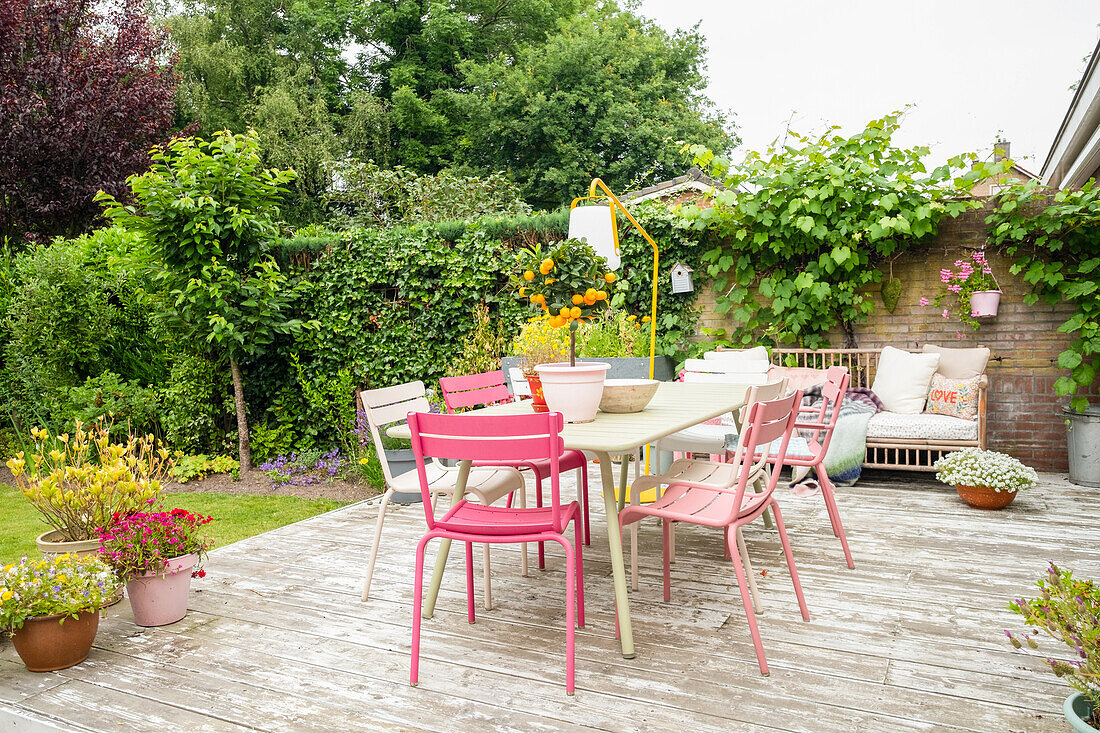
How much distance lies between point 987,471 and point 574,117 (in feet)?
42.5

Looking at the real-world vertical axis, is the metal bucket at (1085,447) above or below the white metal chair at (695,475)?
below

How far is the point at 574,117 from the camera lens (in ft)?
50.6

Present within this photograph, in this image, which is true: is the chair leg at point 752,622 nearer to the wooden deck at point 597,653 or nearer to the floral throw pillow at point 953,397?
the wooden deck at point 597,653

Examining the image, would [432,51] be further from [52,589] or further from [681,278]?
[52,589]

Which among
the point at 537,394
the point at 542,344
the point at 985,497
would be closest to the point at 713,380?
the point at 542,344

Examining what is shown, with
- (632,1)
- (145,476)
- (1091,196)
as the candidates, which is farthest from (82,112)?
(632,1)

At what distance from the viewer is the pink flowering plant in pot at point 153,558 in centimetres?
266

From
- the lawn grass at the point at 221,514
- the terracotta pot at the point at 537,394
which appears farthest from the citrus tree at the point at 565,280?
the lawn grass at the point at 221,514

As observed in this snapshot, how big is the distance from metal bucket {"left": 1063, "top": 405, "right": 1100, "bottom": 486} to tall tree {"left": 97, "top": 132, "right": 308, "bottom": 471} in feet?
19.2

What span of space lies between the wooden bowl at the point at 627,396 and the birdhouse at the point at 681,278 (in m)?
3.09

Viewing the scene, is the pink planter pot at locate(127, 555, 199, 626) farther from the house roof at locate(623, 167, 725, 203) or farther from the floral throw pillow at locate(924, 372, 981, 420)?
the house roof at locate(623, 167, 725, 203)

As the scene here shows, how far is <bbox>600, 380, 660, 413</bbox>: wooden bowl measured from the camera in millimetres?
2924

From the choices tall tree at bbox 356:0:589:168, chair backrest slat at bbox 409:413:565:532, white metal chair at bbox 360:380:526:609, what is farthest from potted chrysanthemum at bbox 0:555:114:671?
tall tree at bbox 356:0:589:168

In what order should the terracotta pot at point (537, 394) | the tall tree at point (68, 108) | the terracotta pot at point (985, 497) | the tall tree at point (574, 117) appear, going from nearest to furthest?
the terracotta pot at point (537, 394), the terracotta pot at point (985, 497), the tall tree at point (68, 108), the tall tree at point (574, 117)
